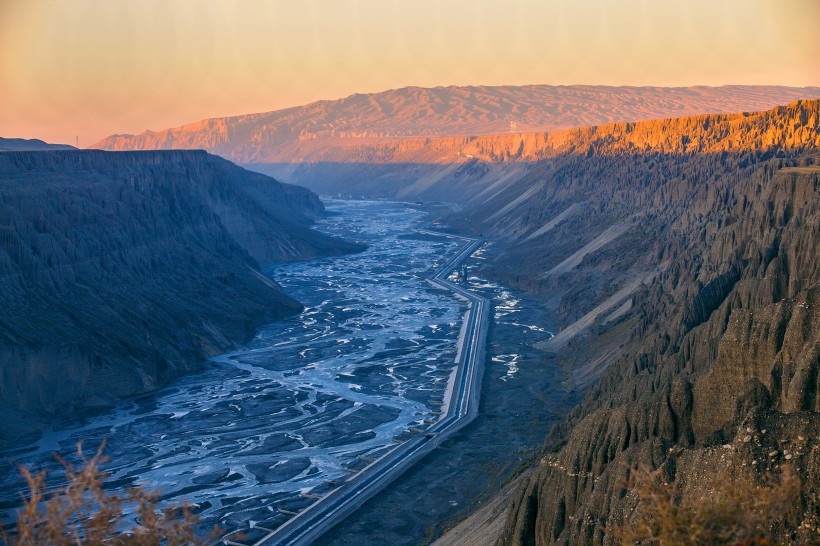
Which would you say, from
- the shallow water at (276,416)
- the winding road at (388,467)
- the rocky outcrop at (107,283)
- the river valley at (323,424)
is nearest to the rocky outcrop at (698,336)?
the river valley at (323,424)

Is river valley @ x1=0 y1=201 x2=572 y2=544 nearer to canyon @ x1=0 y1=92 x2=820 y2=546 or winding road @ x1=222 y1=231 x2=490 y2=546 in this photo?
winding road @ x1=222 y1=231 x2=490 y2=546

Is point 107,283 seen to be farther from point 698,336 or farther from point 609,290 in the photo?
point 698,336

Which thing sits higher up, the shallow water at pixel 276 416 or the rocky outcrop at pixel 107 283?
the rocky outcrop at pixel 107 283

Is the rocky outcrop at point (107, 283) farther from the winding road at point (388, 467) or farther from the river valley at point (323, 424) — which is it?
the winding road at point (388, 467)

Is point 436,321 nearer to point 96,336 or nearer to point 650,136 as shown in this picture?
point 96,336

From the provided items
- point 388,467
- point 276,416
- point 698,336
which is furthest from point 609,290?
point 388,467

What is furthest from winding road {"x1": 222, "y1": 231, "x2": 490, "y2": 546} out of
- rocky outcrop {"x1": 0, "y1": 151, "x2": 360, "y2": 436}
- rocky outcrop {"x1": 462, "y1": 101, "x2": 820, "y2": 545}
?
rocky outcrop {"x1": 0, "y1": 151, "x2": 360, "y2": 436}
